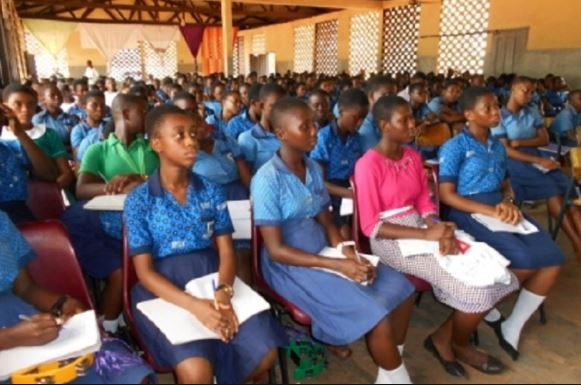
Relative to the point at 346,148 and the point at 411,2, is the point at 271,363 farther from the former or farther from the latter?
the point at 411,2

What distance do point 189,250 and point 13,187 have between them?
1047mm

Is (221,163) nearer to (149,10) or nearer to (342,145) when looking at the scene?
(342,145)

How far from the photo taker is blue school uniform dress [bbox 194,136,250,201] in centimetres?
271

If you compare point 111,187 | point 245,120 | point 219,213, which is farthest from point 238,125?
point 219,213

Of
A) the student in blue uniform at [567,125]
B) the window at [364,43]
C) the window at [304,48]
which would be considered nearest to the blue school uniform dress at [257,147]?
the student in blue uniform at [567,125]

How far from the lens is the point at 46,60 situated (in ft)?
60.9

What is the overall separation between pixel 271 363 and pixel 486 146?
160cm

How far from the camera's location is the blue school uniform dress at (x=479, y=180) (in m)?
2.28

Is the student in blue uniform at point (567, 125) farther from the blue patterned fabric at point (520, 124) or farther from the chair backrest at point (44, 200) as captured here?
the chair backrest at point (44, 200)

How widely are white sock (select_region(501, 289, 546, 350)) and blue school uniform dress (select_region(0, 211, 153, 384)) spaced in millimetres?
1707

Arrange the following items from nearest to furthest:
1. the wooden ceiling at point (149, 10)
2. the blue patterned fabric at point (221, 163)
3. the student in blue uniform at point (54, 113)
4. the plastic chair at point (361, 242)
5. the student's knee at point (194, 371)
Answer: the student's knee at point (194, 371) < the plastic chair at point (361, 242) < the blue patterned fabric at point (221, 163) < the student in blue uniform at point (54, 113) < the wooden ceiling at point (149, 10)

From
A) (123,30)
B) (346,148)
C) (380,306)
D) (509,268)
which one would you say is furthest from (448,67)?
(123,30)

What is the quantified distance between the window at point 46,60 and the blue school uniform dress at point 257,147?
17.4 m

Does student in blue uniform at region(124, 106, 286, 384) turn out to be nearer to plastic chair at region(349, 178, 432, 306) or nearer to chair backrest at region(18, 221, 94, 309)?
chair backrest at region(18, 221, 94, 309)
